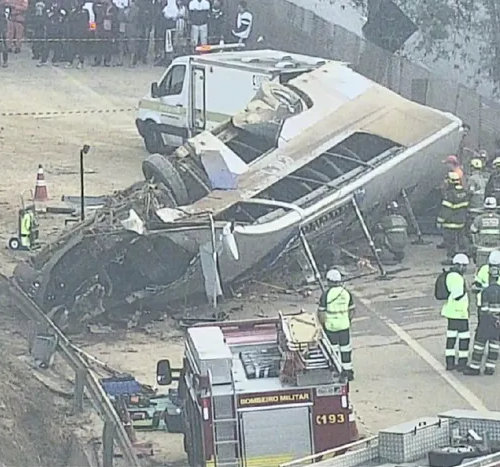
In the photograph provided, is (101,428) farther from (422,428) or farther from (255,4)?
(255,4)

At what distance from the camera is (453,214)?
22078 mm

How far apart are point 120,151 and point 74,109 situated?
12.0ft

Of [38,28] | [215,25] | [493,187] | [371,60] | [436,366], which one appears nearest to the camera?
[436,366]

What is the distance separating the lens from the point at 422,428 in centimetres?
1102

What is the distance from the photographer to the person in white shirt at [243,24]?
35469 mm

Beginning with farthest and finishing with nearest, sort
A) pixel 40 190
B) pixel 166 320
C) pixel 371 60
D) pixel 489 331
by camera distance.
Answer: pixel 371 60 → pixel 40 190 → pixel 166 320 → pixel 489 331

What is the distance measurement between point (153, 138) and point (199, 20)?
7.55m

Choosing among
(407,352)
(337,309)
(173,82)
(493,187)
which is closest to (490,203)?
(493,187)

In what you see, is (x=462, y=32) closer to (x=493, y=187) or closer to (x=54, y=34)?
(x=493, y=187)

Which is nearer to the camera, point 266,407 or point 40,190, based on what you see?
point 266,407

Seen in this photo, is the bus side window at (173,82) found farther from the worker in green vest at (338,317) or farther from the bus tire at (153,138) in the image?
the worker in green vest at (338,317)

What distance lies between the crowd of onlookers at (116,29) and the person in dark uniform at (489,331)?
18.9 metres

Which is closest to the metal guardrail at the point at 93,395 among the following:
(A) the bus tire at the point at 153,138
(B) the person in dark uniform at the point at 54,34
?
(A) the bus tire at the point at 153,138

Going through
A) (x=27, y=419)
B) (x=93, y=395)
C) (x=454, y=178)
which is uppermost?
(x=93, y=395)
